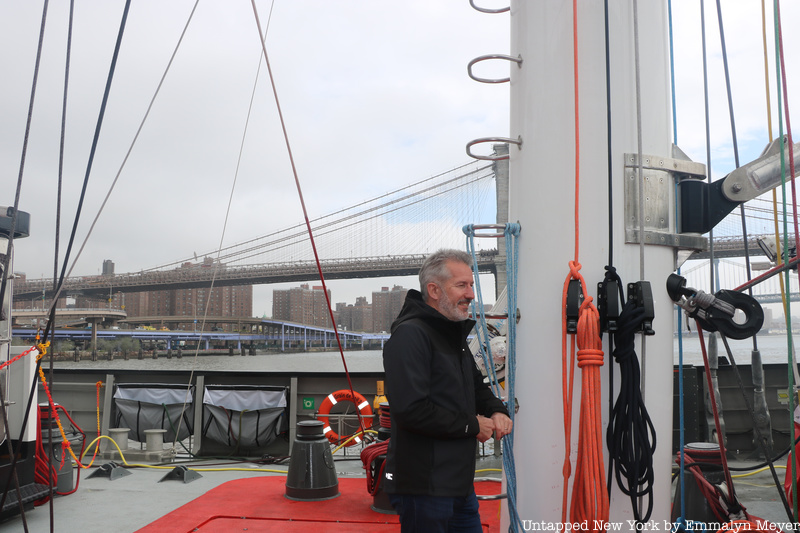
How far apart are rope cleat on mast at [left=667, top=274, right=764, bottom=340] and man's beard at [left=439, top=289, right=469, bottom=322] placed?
0.58 metres

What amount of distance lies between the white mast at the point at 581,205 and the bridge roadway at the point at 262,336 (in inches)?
614

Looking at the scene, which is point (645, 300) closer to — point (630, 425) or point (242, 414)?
point (630, 425)

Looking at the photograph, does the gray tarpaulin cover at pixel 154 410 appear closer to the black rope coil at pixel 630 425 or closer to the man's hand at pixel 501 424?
the man's hand at pixel 501 424

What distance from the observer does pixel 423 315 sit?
180 centimetres

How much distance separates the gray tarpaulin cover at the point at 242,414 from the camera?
5.58 meters

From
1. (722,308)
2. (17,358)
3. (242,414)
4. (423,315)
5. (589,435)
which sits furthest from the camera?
(242,414)

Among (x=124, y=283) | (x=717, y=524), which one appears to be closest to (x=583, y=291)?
(x=717, y=524)

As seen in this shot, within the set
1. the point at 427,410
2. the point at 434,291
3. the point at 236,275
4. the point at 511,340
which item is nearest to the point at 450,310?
the point at 434,291

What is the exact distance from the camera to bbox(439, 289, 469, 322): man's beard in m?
1.82

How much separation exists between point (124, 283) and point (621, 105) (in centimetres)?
1842

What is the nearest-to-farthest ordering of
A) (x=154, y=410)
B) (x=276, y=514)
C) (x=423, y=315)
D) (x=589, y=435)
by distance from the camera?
(x=589, y=435)
(x=423, y=315)
(x=276, y=514)
(x=154, y=410)

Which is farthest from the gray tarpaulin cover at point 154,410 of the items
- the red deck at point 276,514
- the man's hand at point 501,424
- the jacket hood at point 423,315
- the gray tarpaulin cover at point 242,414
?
the man's hand at point 501,424

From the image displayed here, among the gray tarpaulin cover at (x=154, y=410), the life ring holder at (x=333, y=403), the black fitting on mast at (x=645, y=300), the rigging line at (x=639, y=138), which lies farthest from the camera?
the gray tarpaulin cover at (x=154, y=410)

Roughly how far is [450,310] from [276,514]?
2237mm
